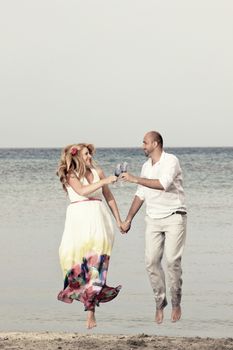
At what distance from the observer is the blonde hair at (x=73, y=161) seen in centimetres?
1041

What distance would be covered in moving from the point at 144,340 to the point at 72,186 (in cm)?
152

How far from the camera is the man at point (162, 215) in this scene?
10961 mm

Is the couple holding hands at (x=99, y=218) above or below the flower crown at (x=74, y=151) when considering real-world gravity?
below

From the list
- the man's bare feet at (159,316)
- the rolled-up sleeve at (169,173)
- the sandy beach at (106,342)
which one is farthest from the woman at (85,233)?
the man's bare feet at (159,316)

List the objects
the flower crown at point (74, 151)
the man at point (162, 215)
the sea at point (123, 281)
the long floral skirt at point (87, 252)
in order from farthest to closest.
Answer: the sea at point (123, 281)
the man at point (162, 215)
the long floral skirt at point (87, 252)
the flower crown at point (74, 151)

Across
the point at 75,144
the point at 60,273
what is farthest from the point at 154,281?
the point at 60,273

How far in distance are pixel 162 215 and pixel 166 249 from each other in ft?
Result: 1.10

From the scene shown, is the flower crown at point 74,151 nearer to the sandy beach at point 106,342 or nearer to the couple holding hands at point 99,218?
the couple holding hands at point 99,218

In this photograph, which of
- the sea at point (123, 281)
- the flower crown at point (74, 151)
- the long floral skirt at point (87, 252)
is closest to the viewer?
the flower crown at point (74, 151)

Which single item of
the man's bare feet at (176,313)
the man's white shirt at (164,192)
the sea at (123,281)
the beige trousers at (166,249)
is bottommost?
the sea at (123,281)

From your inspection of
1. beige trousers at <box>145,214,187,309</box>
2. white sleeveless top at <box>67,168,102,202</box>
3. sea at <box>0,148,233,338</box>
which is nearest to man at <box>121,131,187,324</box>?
beige trousers at <box>145,214,187,309</box>

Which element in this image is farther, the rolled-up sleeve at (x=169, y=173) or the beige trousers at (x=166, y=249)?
the beige trousers at (x=166, y=249)

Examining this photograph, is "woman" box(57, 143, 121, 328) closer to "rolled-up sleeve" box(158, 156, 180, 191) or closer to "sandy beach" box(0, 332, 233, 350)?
"sandy beach" box(0, 332, 233, 350)

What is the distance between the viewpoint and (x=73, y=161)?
10.4 metres
